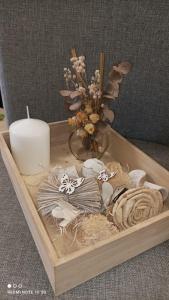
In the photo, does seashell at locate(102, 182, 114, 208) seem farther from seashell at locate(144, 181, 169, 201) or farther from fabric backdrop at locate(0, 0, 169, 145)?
fabric backdrop at locate(0, 0, 169, 145)

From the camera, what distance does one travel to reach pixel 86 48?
732 millimetres

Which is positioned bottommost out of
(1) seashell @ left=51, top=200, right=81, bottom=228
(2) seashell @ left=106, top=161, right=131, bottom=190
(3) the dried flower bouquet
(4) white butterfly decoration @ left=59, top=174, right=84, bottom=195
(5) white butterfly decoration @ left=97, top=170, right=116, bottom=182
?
(2) seashell @ left=106, top=161, right=131, bottom=190

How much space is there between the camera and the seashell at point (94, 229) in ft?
1.50

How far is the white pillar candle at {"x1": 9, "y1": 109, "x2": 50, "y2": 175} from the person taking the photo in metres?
0.62

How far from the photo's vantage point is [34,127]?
0.62m

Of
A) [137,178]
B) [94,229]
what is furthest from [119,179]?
[94,229]

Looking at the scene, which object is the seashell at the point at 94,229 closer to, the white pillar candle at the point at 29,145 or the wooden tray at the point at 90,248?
the wooden tray at the point at 90,248

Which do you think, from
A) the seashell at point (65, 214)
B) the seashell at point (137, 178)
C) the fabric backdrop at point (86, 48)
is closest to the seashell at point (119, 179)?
the seashell at point (137, 178)

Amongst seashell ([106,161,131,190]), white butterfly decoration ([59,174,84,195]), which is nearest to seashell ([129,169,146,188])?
seashell ([106,161,131,190])

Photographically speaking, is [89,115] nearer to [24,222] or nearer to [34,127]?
[34,127]

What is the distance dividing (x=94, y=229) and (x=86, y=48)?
506mm

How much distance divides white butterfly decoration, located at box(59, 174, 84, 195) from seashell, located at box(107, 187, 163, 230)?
0.09 m

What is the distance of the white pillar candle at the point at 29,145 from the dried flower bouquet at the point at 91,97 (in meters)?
0.09

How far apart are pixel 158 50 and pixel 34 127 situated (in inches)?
15.6
